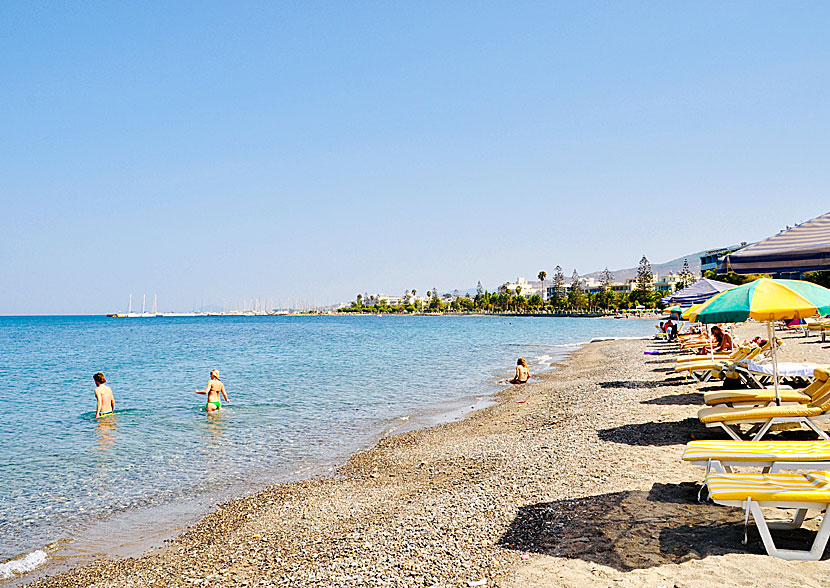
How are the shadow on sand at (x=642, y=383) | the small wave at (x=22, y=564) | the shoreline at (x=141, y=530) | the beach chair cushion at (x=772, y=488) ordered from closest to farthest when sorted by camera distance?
1. the beach chair cushion at (x=772, y=488)
2. the small wave at (x=22, y=564)
3. the shoreline at (x=141, y=530)
4. the shadow on sand at (x=642, y=383)

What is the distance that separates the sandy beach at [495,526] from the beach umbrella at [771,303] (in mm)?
2092

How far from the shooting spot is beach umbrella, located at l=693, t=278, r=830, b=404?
285 inches

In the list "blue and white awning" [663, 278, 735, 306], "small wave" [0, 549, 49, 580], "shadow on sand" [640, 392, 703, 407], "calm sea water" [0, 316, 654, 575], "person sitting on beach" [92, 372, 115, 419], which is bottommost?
"calm sea water" [0, 316, 654, 575]

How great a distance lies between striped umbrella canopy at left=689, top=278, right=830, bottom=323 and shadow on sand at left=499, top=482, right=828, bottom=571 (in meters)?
2.65

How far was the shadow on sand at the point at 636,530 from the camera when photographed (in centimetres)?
487

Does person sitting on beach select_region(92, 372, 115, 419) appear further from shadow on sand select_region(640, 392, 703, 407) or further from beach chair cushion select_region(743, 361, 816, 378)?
beach chair cushion select_region(743, 361, 816, 378)

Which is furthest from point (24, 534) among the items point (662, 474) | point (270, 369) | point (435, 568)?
point (270, 369)

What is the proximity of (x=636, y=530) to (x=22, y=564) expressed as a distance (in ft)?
23.4

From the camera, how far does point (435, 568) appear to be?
5.06 meters

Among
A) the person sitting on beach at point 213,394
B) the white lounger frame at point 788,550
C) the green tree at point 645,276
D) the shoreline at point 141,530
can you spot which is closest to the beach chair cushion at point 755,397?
the white lounger frame at point 788,550

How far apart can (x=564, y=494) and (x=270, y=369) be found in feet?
90.0

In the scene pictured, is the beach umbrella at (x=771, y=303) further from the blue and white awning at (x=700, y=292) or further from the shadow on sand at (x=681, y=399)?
the blue and white awning at (x=700, y=292)

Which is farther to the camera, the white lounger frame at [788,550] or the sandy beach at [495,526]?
the sandy beach at [495,526]

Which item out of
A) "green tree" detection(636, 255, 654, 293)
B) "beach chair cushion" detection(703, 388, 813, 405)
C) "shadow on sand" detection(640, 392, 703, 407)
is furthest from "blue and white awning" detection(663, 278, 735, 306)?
"green tree" detection(636, 255, 654, 293)
